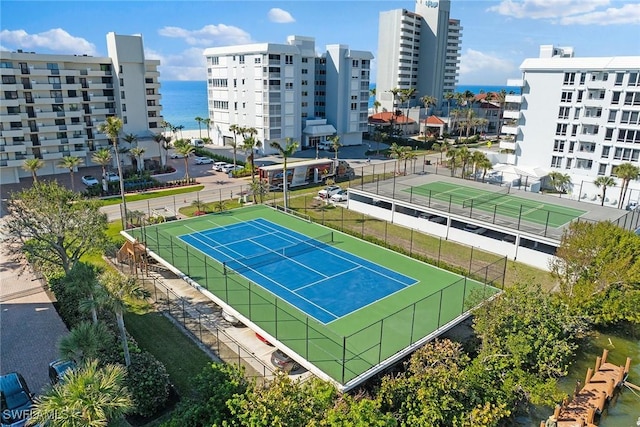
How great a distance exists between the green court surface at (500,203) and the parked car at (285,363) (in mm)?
21894

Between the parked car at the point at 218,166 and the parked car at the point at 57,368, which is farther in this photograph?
the parked car at the point at 218,166

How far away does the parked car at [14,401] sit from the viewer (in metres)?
16.4

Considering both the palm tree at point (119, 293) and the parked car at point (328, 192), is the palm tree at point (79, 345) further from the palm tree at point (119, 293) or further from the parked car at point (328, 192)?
the parked car at point (328, 192)

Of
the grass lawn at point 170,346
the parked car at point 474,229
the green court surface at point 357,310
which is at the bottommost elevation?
the grass lawn at point 170,346

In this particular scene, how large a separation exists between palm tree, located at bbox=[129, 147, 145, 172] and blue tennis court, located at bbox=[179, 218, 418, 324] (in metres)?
22.0

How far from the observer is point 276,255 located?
3106cm

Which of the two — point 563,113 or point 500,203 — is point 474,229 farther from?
point 563,113

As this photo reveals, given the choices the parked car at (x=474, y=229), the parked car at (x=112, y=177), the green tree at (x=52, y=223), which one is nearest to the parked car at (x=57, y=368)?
the green tree at (x=52, y=223)

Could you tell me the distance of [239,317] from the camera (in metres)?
22.3

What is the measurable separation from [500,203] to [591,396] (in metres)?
22.9

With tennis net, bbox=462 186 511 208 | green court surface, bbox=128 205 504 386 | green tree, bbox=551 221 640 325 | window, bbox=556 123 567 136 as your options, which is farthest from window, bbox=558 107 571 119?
green tree, bbox=551 221 640 325

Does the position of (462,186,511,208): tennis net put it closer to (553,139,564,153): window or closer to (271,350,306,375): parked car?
(553,139,564,153): window

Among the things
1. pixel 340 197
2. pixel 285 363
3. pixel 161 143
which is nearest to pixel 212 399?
pixel 285 363

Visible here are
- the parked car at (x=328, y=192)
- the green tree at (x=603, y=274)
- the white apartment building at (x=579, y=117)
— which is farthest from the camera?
the white apartment building at (x=579, y=117)
